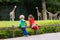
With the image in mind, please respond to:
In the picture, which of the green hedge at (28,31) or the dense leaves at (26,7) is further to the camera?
the dense leaves at (26,7)

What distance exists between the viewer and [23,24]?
66.9 ft

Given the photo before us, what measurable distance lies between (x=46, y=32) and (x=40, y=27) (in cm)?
82

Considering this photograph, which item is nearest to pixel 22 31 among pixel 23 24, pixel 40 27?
pixel 23 24

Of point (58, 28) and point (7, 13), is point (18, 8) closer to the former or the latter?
point (7, 13)

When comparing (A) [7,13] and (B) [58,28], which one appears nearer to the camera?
(B) [58,28]

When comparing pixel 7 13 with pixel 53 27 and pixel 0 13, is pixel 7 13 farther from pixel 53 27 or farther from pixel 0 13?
pixel 53 27

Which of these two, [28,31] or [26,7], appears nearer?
[28,31]

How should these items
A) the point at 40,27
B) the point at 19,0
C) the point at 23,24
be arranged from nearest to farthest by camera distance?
the point at 23,24
the point at 40,27
the point at 19,0

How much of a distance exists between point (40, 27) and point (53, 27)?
1.36 meters

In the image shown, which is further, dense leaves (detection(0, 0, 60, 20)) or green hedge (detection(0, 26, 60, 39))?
dense leaves (detection(0, 0, 60, 20))

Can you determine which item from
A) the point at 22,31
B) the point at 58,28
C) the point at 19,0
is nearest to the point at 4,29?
the point at 22,31

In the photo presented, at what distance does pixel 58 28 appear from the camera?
24.1 meters

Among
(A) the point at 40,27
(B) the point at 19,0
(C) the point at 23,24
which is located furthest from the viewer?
(B) the point at 19,0

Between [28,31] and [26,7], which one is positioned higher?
[26,7]
